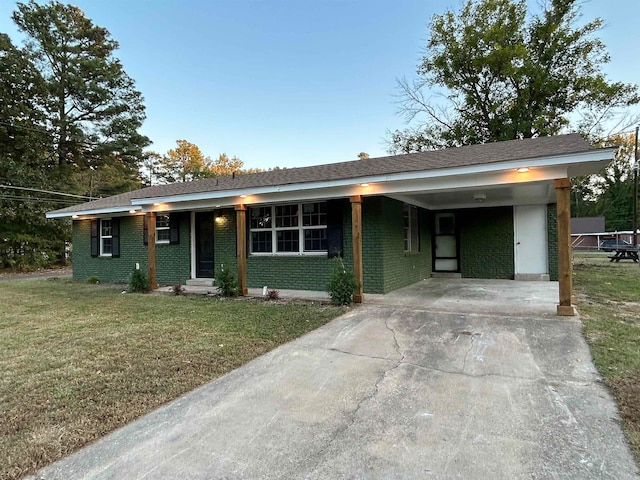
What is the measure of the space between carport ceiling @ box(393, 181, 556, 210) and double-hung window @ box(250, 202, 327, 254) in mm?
1993

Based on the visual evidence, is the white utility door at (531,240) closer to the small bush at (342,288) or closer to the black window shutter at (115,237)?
the small bush at (342,288)

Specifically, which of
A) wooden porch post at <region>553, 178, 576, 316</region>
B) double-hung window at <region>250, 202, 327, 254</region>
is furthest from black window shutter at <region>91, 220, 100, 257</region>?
wooden porch post at <region>553, 178, 576, 316</region>

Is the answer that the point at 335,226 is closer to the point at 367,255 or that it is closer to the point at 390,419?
the point at 367,255

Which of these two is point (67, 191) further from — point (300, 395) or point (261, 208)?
point (300, 395)

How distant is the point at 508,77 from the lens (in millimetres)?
18594

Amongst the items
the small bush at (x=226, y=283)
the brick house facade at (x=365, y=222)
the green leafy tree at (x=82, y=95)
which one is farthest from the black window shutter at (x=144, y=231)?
the green leafy tree at (x=82, y=95)

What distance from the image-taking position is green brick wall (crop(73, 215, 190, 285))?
1060 cm

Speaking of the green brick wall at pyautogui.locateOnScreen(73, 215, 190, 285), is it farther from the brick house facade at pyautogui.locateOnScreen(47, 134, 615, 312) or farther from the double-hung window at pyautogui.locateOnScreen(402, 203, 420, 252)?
the double-hung window at pyautogui.locateOnScreen(402, 203, 420, 252)

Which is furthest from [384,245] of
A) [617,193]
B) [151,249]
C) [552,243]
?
[617,193]

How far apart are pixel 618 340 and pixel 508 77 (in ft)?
60.6

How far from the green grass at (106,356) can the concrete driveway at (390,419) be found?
0.22 m

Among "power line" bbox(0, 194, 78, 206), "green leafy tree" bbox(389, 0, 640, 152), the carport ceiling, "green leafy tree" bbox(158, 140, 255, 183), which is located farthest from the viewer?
"green leafy tree" bbox(158, 140, 255, 183)

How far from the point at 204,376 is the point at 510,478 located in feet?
8.69

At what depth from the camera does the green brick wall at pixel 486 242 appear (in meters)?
10.2
